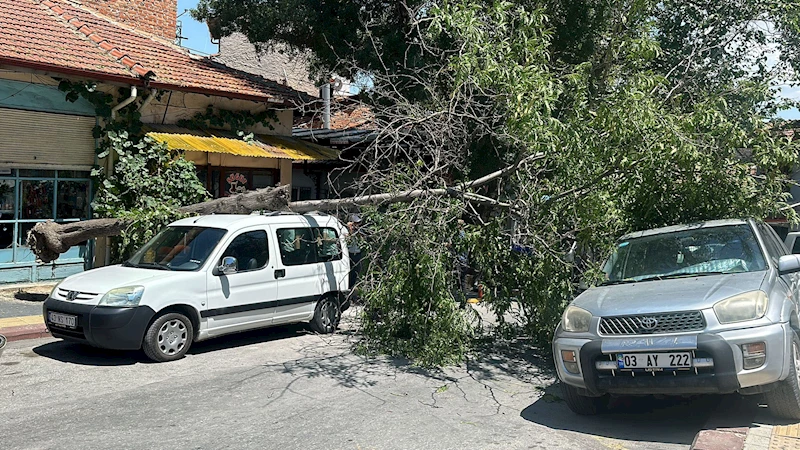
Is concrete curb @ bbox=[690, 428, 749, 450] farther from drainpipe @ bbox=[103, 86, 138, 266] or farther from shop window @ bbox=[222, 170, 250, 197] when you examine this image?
shop window @ bbox=[222, 170, 250, 197]

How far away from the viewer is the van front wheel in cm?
1014

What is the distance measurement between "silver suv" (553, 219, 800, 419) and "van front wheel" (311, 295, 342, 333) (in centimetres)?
450

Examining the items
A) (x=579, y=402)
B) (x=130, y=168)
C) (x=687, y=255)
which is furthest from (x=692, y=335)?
(x=130, y=168)

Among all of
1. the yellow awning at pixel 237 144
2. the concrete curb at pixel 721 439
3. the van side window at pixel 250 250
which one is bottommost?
the concrete curb at pixel 721 439

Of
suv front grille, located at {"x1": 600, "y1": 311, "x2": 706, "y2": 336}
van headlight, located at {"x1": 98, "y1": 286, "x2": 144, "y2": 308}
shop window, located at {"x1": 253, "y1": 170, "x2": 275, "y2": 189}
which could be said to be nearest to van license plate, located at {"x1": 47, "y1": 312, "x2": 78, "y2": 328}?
van headlight, located at {"x1": 98, "y1": 286, "x2": 144, "y2": 308}

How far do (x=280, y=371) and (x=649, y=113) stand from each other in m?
4.94

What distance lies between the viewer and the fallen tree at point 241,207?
9242 mm

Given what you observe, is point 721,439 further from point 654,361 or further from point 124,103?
point 124,103

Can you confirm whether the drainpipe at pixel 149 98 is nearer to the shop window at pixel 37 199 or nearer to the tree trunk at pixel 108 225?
the shop window at pixel 37 199

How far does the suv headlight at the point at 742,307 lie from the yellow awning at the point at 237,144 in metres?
10.8

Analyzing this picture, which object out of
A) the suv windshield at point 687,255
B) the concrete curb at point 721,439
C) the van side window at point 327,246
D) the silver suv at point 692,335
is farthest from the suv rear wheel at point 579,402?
the van side window at point 327,246

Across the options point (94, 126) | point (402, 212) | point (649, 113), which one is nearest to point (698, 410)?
point (649, 113)

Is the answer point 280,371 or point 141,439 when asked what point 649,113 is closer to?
point 280,371

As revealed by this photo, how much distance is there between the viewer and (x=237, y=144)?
15.6 m
